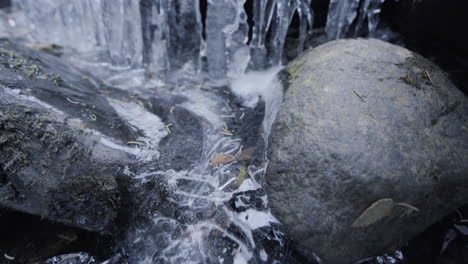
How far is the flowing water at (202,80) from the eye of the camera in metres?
2.35

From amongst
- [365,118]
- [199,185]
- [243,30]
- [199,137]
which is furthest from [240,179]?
[243,30]

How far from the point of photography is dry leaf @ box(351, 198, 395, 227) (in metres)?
2.06

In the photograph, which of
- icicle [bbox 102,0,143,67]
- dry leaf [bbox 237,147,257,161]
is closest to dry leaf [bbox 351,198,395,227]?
dry leaf [bbox 237,147,257,161]

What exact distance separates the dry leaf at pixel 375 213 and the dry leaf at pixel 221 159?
1250 mm

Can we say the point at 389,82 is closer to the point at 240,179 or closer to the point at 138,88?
the point at 240,179

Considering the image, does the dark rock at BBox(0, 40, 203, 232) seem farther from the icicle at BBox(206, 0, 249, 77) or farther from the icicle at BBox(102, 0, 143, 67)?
the icicle at BBox(206, 0, 249, 77)

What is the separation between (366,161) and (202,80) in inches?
117

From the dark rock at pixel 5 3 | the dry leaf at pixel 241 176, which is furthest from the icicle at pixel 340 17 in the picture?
the dark rock at pixel 5 3

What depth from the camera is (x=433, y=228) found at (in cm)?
244

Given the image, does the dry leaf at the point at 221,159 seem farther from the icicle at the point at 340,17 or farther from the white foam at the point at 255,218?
the icicle at the point at 340,17

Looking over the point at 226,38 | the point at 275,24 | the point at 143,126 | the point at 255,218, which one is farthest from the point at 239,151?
the point at 275,24

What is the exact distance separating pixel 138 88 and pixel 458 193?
12.3 ft

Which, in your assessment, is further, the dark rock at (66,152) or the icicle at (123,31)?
the icicle at (123,31)

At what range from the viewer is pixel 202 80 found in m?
4.47
